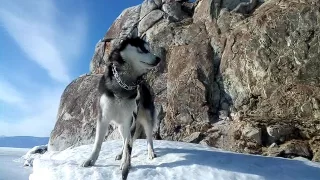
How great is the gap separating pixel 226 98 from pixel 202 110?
1462 mm

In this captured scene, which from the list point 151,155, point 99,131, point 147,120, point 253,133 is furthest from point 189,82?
point 99,131

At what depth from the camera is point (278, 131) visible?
1259 cm

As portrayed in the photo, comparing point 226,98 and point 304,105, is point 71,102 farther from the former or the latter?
point 304,105

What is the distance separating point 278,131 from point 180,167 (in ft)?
27.8

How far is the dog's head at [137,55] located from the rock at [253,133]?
848 cm

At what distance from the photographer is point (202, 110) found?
15.2 m

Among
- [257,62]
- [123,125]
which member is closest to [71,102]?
[257,62]

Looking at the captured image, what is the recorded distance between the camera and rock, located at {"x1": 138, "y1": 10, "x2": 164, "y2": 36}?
20188 mm

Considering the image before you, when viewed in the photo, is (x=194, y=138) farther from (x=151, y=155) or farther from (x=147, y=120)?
(x=151, y=155)

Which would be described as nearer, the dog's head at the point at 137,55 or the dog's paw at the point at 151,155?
the dog's head at the point at 137,55

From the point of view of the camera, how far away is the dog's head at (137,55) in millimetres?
5449

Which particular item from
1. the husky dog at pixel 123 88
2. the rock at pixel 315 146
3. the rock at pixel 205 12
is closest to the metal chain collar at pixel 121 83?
the husky dog at pixel 123 88

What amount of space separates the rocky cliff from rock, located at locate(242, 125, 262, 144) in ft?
0.13

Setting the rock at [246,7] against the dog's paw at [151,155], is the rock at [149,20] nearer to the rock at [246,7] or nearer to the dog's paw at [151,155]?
the rock at [246,7]
